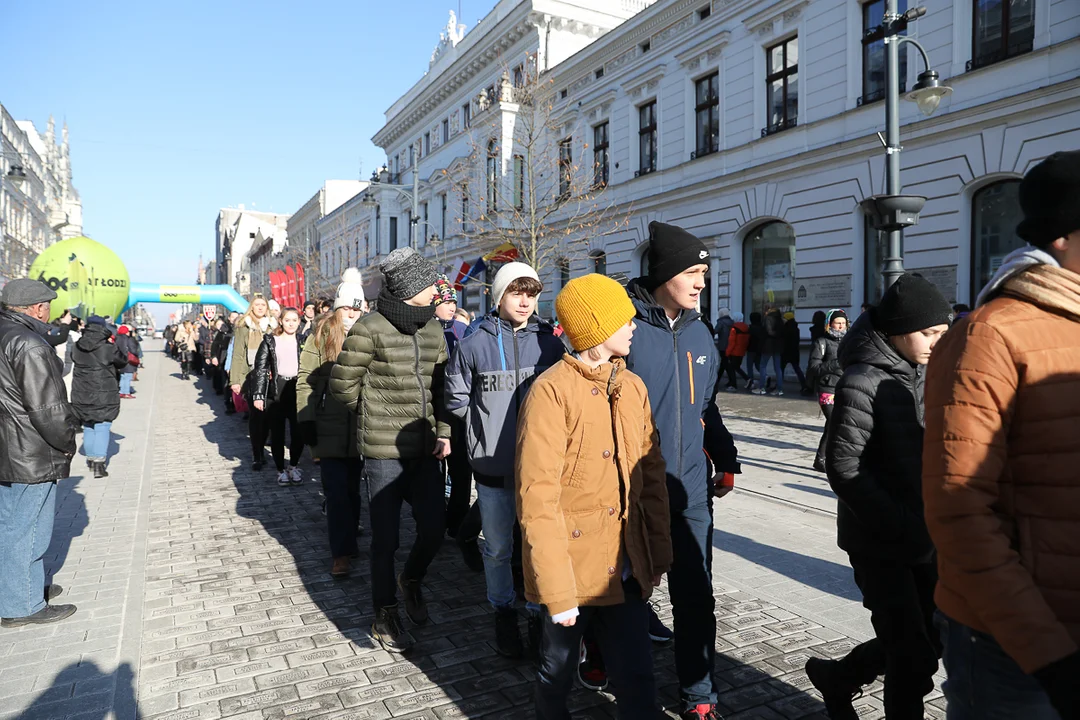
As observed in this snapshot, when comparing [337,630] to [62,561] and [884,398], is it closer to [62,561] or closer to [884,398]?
[62,561]

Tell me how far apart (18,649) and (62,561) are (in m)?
1.68

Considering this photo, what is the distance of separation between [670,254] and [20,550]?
12.8 ft

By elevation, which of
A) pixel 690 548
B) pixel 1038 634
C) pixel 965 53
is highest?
pixel 965 53

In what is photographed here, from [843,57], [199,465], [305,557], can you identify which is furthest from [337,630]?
[843,57]

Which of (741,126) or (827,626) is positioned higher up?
(741,126)

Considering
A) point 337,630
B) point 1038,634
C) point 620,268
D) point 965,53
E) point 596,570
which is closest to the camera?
point 1038,634

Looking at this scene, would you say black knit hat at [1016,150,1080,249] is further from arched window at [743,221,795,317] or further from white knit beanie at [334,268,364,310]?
arched window at [743,221,795,317]

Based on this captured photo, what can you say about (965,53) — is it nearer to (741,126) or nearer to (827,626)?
(741,126)

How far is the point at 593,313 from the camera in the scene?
2.49m

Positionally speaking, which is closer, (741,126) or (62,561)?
(62,561)

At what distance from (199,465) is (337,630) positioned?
610 centimetres

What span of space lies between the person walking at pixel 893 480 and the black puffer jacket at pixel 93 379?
808cm

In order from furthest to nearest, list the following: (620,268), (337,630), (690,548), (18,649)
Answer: (620,268) → (337,630) → (18,649) → (690,548)

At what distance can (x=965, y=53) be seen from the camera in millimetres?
14633
